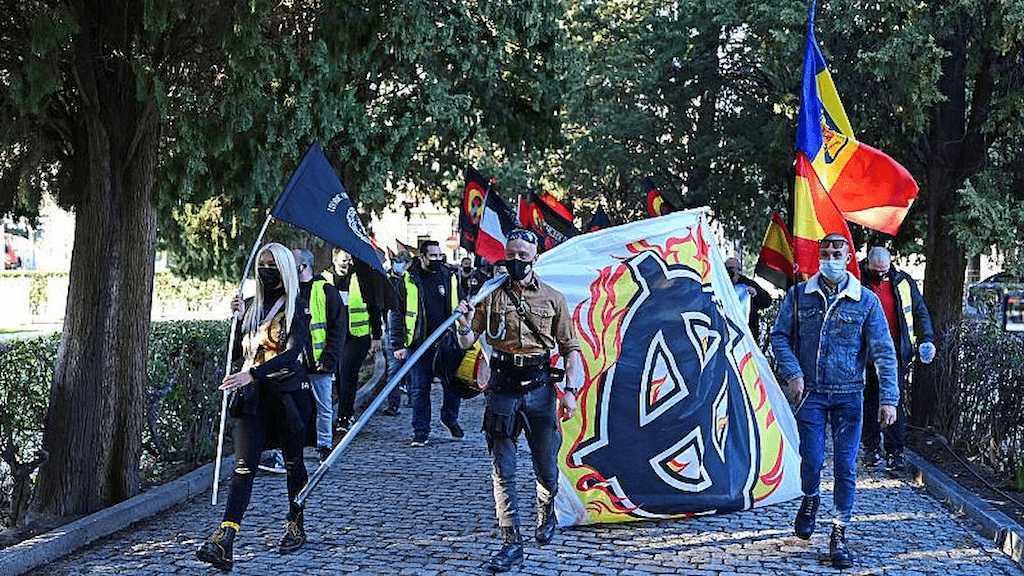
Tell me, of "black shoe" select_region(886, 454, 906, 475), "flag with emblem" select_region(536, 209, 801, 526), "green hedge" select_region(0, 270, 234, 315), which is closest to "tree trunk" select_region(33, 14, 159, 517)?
"flag with emblem" select_region(536, 209, 801, 526)

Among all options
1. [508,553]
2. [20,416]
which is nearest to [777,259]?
[508,553]

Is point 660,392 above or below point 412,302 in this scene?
below

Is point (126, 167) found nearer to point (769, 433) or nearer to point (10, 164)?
point (10, 164)

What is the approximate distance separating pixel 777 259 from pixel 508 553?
546cm

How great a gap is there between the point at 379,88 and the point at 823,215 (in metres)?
8.43

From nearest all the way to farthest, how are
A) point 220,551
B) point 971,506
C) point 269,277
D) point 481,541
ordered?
point 220,551 < point 269,277 < point 481,541 < point 971,506

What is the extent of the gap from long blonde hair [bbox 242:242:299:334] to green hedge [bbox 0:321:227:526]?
6.36 feet

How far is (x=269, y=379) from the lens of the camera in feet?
20.6

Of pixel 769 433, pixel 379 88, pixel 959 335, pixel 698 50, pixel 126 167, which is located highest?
pixel 698 50

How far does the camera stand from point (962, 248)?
11.6 metres

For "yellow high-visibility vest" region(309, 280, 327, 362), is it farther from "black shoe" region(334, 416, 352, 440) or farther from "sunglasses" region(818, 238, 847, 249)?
"sunglasses" region(818, 238, 847, 249)

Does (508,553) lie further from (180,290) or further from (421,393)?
(180,290)

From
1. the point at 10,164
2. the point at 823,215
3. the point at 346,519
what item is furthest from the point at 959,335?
the point at 10,164

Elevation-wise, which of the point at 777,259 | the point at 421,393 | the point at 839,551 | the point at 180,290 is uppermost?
the point at 180,290
